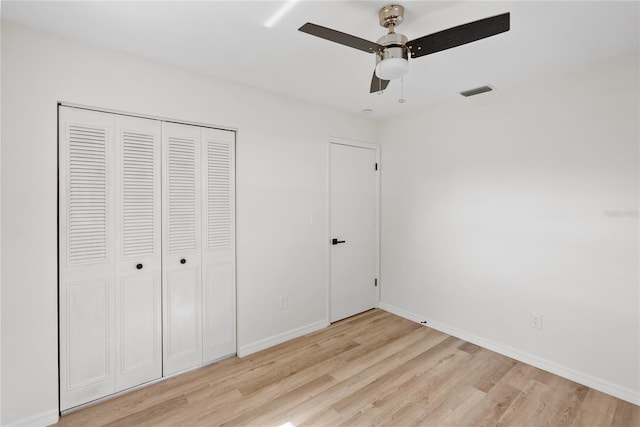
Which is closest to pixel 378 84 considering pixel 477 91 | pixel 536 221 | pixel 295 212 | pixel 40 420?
pixel 477 91

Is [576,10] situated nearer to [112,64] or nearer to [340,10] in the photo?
[340,10]

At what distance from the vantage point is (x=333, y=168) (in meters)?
3.44

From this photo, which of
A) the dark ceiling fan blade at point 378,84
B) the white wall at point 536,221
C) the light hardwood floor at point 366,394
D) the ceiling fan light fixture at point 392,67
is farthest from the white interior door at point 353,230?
the ceiling fan light fixture at point 392,67

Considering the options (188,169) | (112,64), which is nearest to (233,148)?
(188,169)

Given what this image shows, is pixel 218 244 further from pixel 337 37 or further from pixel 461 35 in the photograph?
→ pixel 461 35

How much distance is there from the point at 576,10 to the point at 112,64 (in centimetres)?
291

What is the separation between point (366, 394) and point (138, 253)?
2019mm

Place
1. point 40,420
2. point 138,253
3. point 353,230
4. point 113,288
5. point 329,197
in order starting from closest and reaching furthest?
point 40,420
point 113,288
point 138,253
point 329,197
point 353,230

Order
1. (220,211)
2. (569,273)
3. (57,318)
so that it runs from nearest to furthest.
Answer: (57,318) < (569,273) < (220,211)

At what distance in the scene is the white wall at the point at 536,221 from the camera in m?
2.21

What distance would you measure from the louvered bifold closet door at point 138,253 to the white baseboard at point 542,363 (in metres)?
2.75

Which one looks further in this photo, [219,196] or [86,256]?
[219,196]

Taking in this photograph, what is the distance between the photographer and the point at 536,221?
260 cm

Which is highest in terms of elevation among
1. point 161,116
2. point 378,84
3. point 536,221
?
point 378,84
